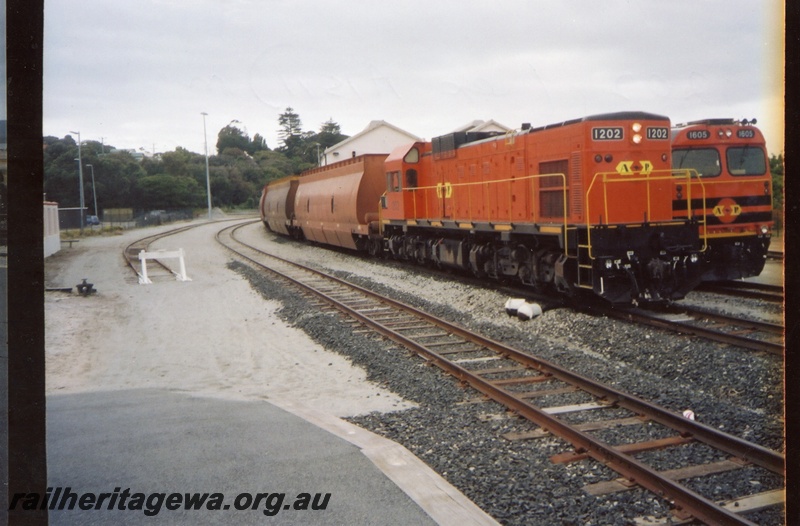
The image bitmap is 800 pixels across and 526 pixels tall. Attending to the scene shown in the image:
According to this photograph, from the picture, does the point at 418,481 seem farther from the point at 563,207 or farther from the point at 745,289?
the point at 745,289

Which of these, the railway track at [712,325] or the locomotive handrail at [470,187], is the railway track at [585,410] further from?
the locomotive handrail at [470,187]

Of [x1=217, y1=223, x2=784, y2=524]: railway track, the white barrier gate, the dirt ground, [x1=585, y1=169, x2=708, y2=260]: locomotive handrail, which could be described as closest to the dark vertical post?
[x1=217, y1=223, x2=784, y2=524]: railway track

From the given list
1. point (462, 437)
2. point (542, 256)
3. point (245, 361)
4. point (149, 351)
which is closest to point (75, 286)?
point (149, 351)

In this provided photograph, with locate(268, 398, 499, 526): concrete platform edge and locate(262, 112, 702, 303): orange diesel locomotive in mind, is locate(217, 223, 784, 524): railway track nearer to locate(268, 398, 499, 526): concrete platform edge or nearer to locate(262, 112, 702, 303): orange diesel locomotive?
locate(268, 398, 499, 526): concrete platform edge

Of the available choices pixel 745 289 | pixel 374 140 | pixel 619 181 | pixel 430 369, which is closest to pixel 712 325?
pixel 619 181

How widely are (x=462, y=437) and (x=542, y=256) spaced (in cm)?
785

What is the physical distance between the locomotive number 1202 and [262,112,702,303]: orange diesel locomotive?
2 centimetres

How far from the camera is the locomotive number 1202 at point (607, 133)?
1203cm

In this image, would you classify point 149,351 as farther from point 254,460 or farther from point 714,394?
point 714,394

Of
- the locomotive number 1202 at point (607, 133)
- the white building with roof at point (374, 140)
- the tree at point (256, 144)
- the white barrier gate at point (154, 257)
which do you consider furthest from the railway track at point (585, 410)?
the white building with roof at point (374, 140)

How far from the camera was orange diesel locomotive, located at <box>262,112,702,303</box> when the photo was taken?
1162 cm

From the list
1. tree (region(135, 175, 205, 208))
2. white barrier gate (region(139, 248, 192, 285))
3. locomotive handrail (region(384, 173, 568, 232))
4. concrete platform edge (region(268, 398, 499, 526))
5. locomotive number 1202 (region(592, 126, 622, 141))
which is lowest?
concrete platform edge (region(268, 398, 499, 526))

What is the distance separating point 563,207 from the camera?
12.7m

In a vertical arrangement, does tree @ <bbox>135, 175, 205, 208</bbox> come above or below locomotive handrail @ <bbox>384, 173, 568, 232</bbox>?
below
